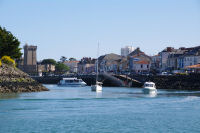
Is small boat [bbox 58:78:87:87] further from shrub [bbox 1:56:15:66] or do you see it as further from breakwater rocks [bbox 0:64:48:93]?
breakwater rocks [bbox 0:64:48:93]

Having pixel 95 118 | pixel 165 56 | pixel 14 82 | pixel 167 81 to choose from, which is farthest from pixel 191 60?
pixel 95 118

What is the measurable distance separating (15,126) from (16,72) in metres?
49.0

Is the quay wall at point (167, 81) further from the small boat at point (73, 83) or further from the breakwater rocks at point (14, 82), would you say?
the breakwater rocks at point (14, 82)

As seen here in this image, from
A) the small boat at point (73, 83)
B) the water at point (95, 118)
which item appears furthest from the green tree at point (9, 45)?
the water at point (95, 118)

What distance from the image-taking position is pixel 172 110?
50.6 m

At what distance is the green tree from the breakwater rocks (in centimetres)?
1317

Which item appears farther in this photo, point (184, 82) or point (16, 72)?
point (184, 82)

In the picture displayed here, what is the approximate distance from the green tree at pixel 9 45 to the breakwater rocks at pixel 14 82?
13.2m

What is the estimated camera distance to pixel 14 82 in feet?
258

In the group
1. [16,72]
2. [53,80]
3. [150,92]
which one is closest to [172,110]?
[150,92]

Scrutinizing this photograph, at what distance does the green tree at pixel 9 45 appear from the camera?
319 feet

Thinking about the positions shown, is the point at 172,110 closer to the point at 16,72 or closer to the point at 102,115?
the point at 102,115

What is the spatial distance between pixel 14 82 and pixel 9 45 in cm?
2249

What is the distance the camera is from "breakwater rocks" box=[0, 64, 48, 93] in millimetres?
75406
